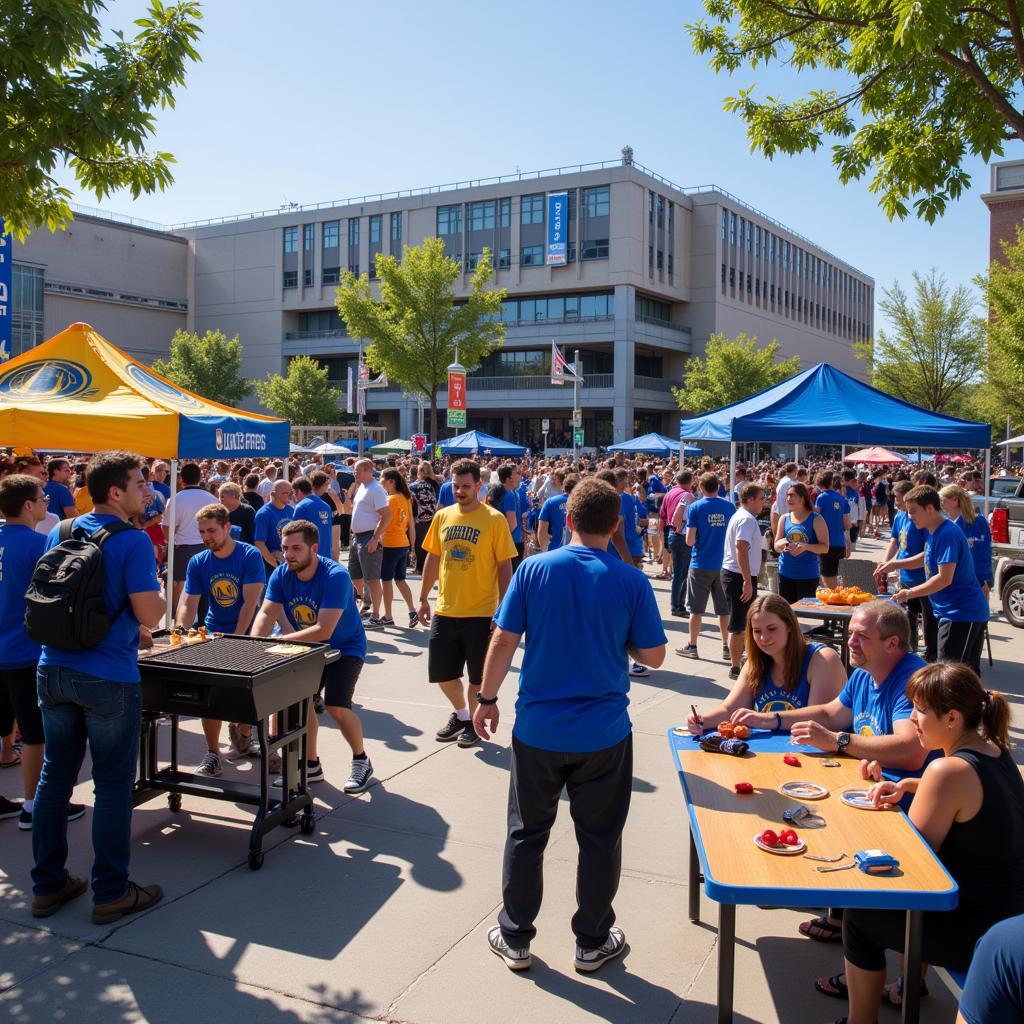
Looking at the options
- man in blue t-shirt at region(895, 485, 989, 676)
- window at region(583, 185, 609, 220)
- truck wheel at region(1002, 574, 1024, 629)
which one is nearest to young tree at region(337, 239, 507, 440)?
window at region(583, 185, 609, 220)

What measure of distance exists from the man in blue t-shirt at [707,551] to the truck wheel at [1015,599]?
497 cm

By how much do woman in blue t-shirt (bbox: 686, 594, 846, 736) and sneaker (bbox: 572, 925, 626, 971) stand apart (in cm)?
111

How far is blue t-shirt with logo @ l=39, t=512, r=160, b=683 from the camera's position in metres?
3.88

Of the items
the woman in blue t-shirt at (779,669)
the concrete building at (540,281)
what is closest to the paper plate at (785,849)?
the woman in blue t-shirt at (779,669)

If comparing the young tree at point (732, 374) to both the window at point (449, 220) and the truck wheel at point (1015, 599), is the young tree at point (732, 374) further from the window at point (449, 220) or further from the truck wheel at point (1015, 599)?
the truck wheel at point (1015, 599)

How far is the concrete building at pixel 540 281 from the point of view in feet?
172

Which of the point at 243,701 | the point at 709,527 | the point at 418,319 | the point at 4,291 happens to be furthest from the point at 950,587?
the point at 418,319

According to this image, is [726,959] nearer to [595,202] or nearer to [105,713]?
[105,713]

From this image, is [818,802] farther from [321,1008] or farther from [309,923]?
[309,923]

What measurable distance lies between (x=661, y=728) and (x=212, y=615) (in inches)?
138

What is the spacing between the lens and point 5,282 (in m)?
9.73

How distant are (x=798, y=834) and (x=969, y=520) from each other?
602 cm

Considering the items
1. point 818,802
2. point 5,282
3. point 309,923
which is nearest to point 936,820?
point 818,802

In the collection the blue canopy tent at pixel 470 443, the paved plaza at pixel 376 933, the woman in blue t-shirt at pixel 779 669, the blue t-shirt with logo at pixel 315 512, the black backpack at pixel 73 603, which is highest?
the blue canopy tent at pixel 470 443
